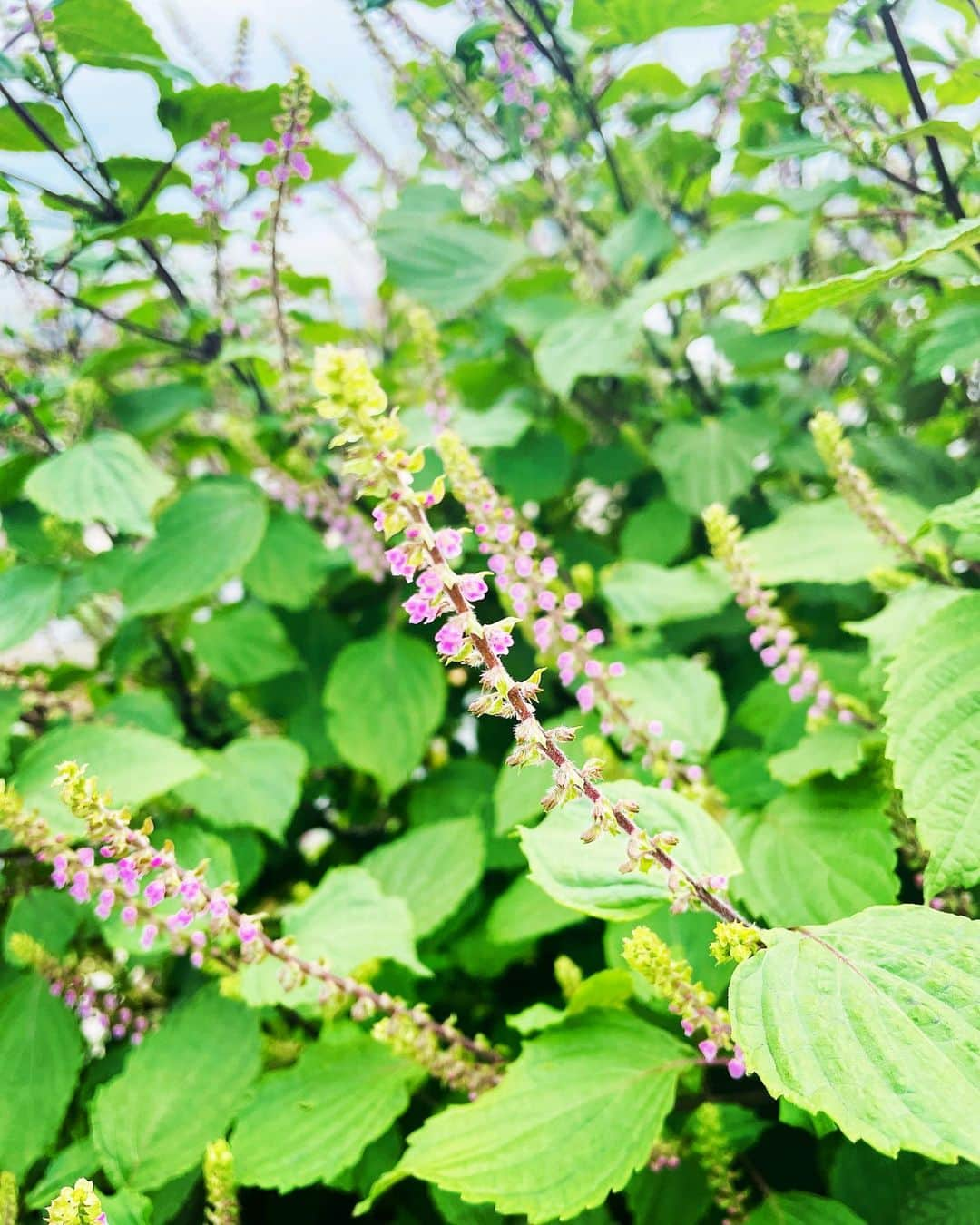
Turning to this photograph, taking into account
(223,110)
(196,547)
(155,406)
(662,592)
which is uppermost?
(223,110)

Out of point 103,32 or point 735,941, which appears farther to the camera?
point 103,32

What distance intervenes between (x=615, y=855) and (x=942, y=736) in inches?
14.0

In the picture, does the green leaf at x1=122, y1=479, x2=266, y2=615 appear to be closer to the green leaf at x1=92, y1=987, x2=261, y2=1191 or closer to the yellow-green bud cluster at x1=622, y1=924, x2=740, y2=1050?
the green leaf at x1=92, y1=987, x2=261, y2=1191

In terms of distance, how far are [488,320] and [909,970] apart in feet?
6.17

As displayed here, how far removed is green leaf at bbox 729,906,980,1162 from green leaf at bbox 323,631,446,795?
1.00 metres

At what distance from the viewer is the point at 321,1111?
42.7 inches

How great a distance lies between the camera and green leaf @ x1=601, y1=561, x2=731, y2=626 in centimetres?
141

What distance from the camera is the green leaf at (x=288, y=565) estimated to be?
5.76ft

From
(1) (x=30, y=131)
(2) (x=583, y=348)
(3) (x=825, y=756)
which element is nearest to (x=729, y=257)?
(2) (x=583, y=348)

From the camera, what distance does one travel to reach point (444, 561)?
0.67 meters

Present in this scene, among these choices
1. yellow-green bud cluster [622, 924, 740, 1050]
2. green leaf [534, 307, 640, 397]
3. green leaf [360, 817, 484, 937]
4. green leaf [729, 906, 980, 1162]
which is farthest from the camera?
green leaf [534, 307, 640, 397]

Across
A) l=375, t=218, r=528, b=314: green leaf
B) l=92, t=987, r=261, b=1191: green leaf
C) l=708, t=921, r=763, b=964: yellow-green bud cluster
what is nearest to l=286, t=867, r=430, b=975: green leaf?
l=92, t=987, r=261, b=1191: green leaf

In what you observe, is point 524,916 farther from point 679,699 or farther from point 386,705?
point 386,705

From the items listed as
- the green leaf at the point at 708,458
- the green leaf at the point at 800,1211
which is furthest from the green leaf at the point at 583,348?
the green leaf at the point at 800,1211
